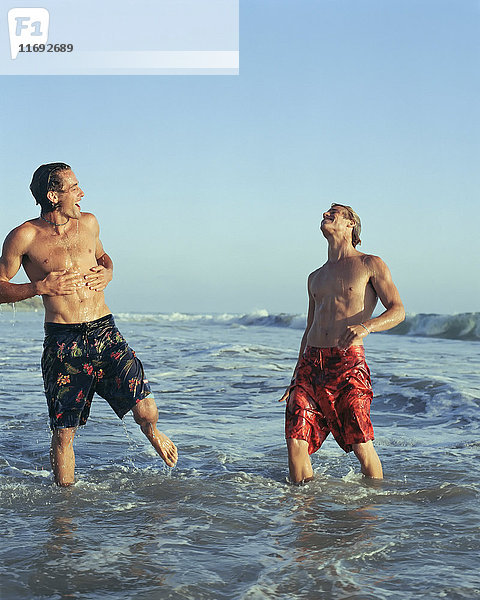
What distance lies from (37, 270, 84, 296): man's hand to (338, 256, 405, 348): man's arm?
1810mm

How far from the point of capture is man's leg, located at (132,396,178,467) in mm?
4691

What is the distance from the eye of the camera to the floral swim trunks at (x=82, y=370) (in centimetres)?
465

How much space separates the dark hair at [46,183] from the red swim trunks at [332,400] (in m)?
2.04

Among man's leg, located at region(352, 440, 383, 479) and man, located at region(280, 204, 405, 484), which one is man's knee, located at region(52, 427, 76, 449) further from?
man's leg, located at region(352, 440, 383, 479)

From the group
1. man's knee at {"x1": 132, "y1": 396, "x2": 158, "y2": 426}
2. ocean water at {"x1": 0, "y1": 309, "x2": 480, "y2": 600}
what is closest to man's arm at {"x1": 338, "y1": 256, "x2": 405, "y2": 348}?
ocean water at {"x1": 0, "y1": 309, "x2": 480, "y2": 600}

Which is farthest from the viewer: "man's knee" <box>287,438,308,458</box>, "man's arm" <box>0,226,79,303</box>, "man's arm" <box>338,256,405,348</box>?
"man's knee" <box>287,438,308,458</box>

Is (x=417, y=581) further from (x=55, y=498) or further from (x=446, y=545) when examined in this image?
(x=55, y=498)

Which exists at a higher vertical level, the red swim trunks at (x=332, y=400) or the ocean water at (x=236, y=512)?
the red swim trunks at (x=332, y=400)

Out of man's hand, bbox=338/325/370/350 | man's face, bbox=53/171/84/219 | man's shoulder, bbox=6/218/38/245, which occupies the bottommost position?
man's hand, bbox=338/325/370/350

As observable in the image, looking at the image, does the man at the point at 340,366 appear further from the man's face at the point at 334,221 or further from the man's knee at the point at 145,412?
the man's knee at the point at 145,412

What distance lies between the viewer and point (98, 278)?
15.6 feet

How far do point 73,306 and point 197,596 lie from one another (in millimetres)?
2274

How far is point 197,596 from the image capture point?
2988 mm

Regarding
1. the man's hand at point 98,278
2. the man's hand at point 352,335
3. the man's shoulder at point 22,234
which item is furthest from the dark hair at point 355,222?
the man's shoulder at point 22,234
